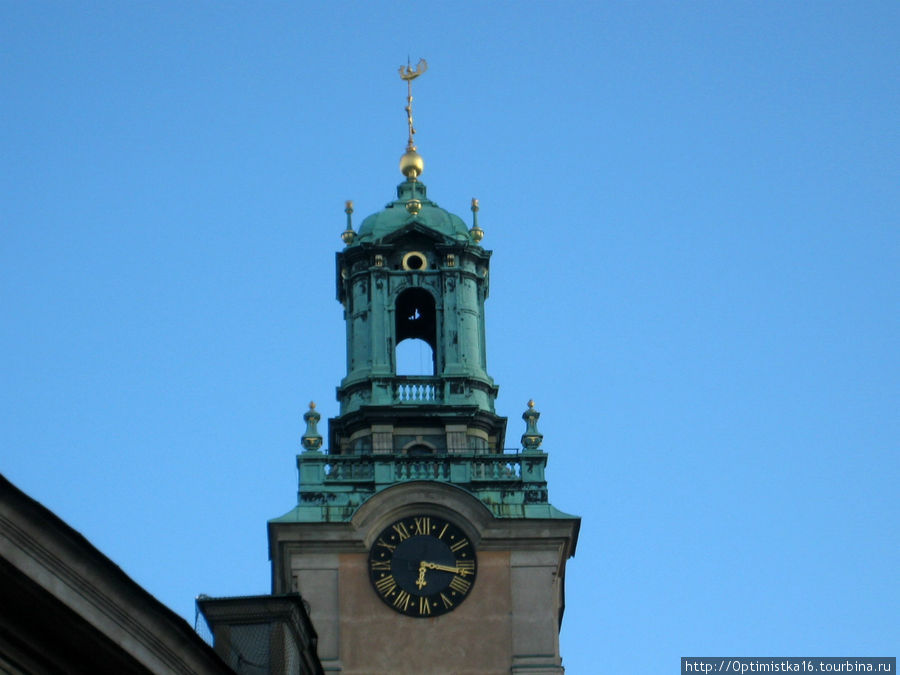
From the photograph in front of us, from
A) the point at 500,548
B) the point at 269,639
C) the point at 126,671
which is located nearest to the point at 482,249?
the point at 500,548

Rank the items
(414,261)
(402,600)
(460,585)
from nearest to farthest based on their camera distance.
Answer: (402,600) < (460,585) < (414,261)

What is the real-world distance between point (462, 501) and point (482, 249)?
898 cm

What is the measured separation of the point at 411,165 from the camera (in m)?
58.3

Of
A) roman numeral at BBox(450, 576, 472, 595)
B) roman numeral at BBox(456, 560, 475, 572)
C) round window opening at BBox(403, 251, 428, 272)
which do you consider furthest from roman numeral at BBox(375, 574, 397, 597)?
round window opening at BBox(403, 251, 428, 272)

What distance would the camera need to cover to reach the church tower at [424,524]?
4747 cm

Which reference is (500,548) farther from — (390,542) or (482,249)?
(482,249)

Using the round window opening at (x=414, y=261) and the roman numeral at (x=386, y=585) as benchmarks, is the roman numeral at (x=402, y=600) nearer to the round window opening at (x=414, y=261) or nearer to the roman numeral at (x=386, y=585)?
the roman numeral at (x=386, y=585)

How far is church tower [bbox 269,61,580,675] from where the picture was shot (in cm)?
4747

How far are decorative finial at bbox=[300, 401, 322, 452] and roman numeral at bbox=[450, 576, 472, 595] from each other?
15.7 ft

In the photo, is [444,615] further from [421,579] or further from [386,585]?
[386,585]

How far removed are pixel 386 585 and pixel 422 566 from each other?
3.17ft

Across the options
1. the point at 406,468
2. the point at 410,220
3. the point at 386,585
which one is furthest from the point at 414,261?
the point at 386,585

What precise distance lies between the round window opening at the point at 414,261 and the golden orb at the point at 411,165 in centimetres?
415

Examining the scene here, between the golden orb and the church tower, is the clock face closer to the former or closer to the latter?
the church tower
